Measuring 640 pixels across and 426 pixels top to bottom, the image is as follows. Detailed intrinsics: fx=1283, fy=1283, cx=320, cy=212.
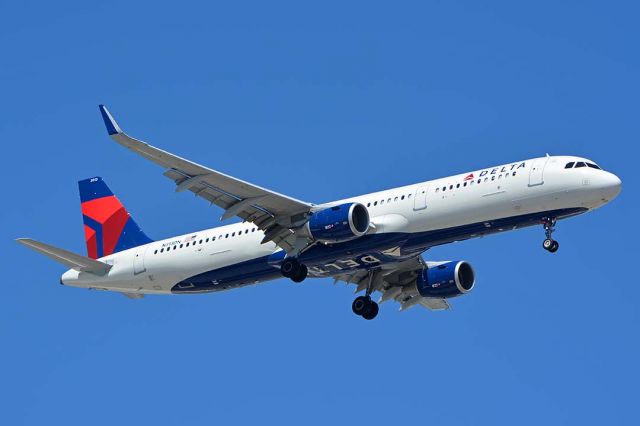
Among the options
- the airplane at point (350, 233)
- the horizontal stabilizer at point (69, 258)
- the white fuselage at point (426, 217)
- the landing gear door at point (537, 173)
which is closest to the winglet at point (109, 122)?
the airplane at point (350, 233)

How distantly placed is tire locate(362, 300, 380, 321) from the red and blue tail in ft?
37.6

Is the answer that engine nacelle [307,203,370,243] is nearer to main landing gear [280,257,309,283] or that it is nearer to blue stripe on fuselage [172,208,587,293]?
blue stripe on fuselage [172,208,587,293]

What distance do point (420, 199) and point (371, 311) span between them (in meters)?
9.14

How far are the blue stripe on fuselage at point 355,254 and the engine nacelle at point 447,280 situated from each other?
4784 mm

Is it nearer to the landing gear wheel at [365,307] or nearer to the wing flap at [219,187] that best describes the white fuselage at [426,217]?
the wing flap at [219,187]

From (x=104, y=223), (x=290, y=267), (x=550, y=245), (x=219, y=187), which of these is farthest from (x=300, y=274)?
(x=104, y=223)

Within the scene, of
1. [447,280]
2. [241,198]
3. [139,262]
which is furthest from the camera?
[139,262]

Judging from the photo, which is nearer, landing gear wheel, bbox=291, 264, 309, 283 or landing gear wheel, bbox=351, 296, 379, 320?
landing gear wheel, bbox=291, 264, 309, 283

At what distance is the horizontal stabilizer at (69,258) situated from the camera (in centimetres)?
5528

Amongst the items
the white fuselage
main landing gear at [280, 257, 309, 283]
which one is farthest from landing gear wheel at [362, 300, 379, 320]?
main landing gear at [280, 257, 309, 283]

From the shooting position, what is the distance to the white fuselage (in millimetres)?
52125

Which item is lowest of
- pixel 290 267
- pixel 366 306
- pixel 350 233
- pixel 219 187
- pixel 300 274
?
pixel 300 274

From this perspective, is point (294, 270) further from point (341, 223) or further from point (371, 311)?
point (371, 311)

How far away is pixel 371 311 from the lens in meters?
60.9
